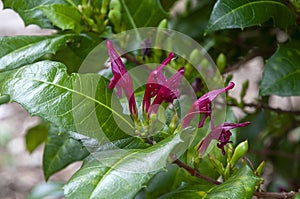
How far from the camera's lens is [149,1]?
1.16 metres

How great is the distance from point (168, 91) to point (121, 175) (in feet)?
0.54

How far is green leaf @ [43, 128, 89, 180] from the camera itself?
1175mm

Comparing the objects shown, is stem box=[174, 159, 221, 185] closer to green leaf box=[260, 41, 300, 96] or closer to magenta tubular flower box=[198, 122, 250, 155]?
magenta tubular flower box=[198, 122, 250, 155]

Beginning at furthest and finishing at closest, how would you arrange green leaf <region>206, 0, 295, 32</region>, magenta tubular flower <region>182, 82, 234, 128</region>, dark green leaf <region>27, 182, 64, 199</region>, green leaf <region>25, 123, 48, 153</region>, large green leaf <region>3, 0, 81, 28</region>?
1. green leaf <region>25, 123, 48, 153</region>
2. dark green leaf <region>27, 182, 64, 199</region>
3. large green leaf <region>3, 0, 81, 28</region>
4. green leaf <region>206, 0, 295, 32</region>
5. magenta tubular flower <region>182, 82, 234, 128</region>

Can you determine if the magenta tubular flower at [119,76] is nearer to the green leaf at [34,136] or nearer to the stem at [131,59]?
the stem at [131,59]

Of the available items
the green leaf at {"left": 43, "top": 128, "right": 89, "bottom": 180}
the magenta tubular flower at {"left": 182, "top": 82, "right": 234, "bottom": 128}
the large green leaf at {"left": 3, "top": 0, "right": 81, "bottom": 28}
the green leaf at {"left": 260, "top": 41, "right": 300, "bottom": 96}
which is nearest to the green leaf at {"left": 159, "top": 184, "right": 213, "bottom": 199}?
the magenta tubular flower at {"left": 182, "top": 82, "right": 234, "bottom": 128}

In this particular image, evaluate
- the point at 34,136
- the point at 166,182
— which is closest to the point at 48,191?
the point at 34,136

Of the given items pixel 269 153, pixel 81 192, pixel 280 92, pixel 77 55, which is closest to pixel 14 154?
pixel 269 153

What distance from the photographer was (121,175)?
27.2 inches

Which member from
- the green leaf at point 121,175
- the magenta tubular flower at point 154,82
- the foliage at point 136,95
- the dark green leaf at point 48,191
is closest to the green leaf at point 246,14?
the foliage at point 136,95

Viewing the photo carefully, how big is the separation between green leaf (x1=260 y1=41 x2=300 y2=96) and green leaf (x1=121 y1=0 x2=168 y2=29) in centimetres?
26

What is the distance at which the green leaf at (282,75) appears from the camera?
3.35 ft

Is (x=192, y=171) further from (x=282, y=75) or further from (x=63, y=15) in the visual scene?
(x=63, y=15)

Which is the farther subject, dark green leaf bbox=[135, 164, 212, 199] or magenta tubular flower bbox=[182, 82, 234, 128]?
dark green leaf bbox=[135, 164, 212, 199]
